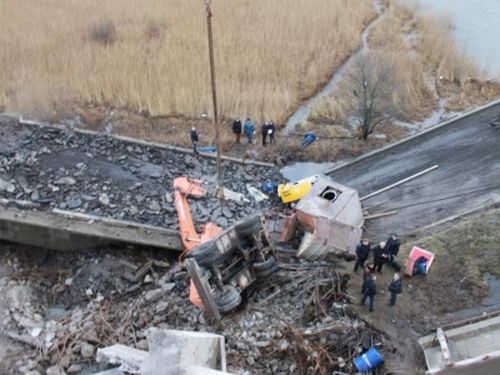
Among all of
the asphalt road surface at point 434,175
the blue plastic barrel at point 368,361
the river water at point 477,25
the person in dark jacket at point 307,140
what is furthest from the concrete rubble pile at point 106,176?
the river water at point 477,25

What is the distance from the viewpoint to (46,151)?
15242 mm

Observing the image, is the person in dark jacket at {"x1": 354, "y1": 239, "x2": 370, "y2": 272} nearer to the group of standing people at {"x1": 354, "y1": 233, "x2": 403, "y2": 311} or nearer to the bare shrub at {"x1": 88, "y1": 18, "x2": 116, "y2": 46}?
the group of standing people at {"x1": 354, "y1": 233, "x2": 403, "y2": 311}

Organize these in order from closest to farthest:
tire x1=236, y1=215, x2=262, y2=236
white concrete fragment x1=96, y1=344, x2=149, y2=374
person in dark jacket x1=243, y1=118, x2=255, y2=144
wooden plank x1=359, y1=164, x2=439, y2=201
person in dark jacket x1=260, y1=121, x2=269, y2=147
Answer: white concrete fragment x1=96, y1=344, x2=149, y2=374, tire x1=236, y1=215, x2=262, y2=236, wooden plank x1=359, y1=164, x2=439, y2=201, person in dark jacket x1=260, y1=121, x2=269, y2=147, person in dark jacket x1=243, y1=118, x2=255, y2=144

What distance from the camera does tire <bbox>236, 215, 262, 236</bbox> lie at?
10.8 metres

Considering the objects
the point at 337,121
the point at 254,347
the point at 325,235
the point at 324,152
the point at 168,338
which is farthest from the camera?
the point at 337,121

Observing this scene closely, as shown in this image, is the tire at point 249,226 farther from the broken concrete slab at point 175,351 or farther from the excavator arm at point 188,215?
the broken concrete slab at point 175,351

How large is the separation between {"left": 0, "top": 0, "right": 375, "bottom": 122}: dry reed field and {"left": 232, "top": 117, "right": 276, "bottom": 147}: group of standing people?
4.45 feet

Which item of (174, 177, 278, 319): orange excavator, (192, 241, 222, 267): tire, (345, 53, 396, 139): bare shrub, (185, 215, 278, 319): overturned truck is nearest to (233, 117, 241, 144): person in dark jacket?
(345, 53, 396, 139): bare shrub

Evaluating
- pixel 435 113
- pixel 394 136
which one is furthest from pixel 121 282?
pixel 435 113

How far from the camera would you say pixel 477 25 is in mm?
23812

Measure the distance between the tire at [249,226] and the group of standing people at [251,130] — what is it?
19.5 feet

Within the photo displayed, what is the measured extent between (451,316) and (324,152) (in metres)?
6.87

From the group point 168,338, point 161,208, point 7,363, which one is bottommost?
point 7,363

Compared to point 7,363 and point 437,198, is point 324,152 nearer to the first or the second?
point 437,198
